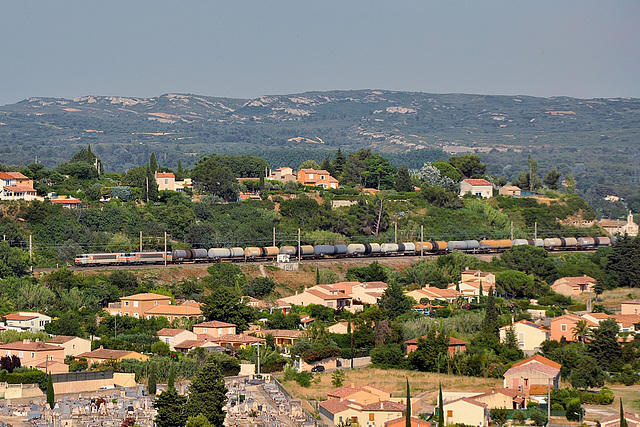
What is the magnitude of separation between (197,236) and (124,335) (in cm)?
2560

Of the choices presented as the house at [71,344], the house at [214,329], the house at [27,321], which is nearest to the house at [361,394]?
the house at [214,329]

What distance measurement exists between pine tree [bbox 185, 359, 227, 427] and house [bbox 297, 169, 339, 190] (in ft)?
213

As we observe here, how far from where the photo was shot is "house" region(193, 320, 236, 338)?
185 ft

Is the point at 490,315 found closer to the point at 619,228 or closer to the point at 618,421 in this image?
the point at 618,421

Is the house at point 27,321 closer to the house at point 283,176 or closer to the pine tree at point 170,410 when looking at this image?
the pine tree at point 170,410

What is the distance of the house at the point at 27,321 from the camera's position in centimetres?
5494

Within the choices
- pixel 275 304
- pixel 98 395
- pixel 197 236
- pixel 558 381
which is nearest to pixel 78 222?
pixel 197 236

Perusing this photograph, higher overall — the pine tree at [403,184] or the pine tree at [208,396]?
the pine tree at [403,184]

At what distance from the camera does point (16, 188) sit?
84.8 m

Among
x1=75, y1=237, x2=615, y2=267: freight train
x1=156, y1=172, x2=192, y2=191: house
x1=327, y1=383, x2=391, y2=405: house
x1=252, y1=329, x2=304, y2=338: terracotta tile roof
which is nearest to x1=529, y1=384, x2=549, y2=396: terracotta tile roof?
x1=327, y1=383, x2=391, y2=405: house

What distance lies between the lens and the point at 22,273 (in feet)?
214

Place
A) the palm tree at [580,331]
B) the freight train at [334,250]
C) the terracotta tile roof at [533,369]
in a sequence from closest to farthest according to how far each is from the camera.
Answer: the terracotta tile roof at [533,369] < the palm tree at [580,331] < the freight train at [334,250]

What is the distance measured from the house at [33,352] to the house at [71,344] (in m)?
0.61

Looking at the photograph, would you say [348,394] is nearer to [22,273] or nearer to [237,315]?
[237,315]
